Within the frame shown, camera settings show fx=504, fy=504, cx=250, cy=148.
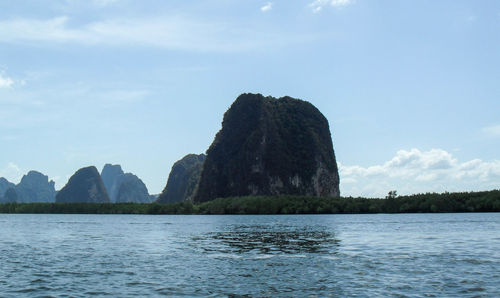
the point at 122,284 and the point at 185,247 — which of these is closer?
the point at 122,284

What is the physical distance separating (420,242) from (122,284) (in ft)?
109

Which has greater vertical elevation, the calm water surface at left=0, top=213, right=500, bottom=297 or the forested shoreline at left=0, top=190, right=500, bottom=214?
the forested shoreline at left=0, top=190, right=500, bottom=214

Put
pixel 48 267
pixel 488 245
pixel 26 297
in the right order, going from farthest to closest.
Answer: pixel 488 245, pixel 48 267, pixel 26 297

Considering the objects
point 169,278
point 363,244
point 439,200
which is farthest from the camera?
point 439,200

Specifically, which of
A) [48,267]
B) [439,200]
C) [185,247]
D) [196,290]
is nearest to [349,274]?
[196,290]

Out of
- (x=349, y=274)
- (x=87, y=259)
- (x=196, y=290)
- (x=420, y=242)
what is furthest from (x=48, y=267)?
(x=420, y=242)

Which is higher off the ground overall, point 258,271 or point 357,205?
point 357,205

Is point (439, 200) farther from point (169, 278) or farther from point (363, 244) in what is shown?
point (169, 278)

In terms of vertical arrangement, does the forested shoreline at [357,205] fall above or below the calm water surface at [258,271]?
above

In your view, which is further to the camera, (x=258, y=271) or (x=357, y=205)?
(x=357, y=205)

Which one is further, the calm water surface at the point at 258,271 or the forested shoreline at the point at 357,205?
the forested shoreline at the point at 357,205

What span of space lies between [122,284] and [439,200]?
141 metres

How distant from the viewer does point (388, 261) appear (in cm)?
3350

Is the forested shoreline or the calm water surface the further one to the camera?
the forested shoreline
